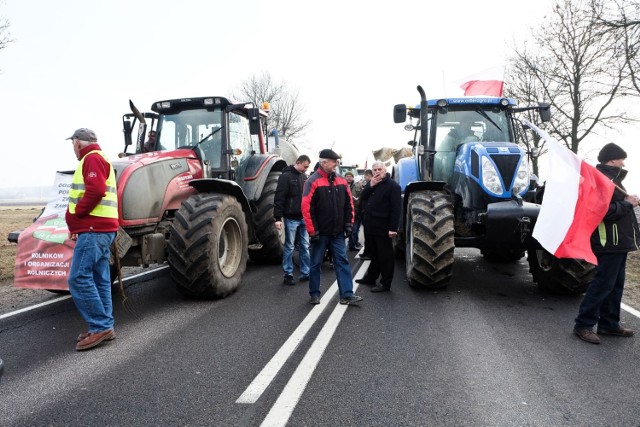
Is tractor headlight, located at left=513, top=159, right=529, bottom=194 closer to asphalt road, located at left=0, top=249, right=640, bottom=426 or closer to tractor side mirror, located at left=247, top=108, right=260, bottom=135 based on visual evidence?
asphalt road, located at left=0, top=249, right=640, bottom=426

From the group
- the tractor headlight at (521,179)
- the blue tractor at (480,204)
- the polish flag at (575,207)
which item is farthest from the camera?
the tractor headlight at (521,179)

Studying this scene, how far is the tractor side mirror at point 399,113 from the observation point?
23.7 feet

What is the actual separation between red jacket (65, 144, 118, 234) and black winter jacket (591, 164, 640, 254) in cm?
475

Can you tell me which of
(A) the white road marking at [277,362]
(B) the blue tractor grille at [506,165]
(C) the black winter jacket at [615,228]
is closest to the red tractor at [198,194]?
(A) the white road marking at [277,362]

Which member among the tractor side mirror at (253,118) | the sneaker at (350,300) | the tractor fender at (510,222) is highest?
the tractor side mirror at (253,118)

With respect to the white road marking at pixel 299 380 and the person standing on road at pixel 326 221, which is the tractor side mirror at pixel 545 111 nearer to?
the person standing on road at pixel 326 221

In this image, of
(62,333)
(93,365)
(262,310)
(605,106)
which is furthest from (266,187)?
(605,106)

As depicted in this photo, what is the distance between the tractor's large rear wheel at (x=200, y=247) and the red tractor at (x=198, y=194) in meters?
0.01

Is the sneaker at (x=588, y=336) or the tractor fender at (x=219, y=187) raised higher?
the tractor fender at (x=219, y=187)

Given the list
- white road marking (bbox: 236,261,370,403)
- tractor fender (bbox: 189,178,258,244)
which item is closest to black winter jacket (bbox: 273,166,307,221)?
tractor fender (bbox: 189,178,258,244)

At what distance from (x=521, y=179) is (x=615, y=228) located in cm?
174

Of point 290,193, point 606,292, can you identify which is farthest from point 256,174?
point 606,292

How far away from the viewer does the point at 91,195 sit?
417cm

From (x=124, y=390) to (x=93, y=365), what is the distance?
693mm
